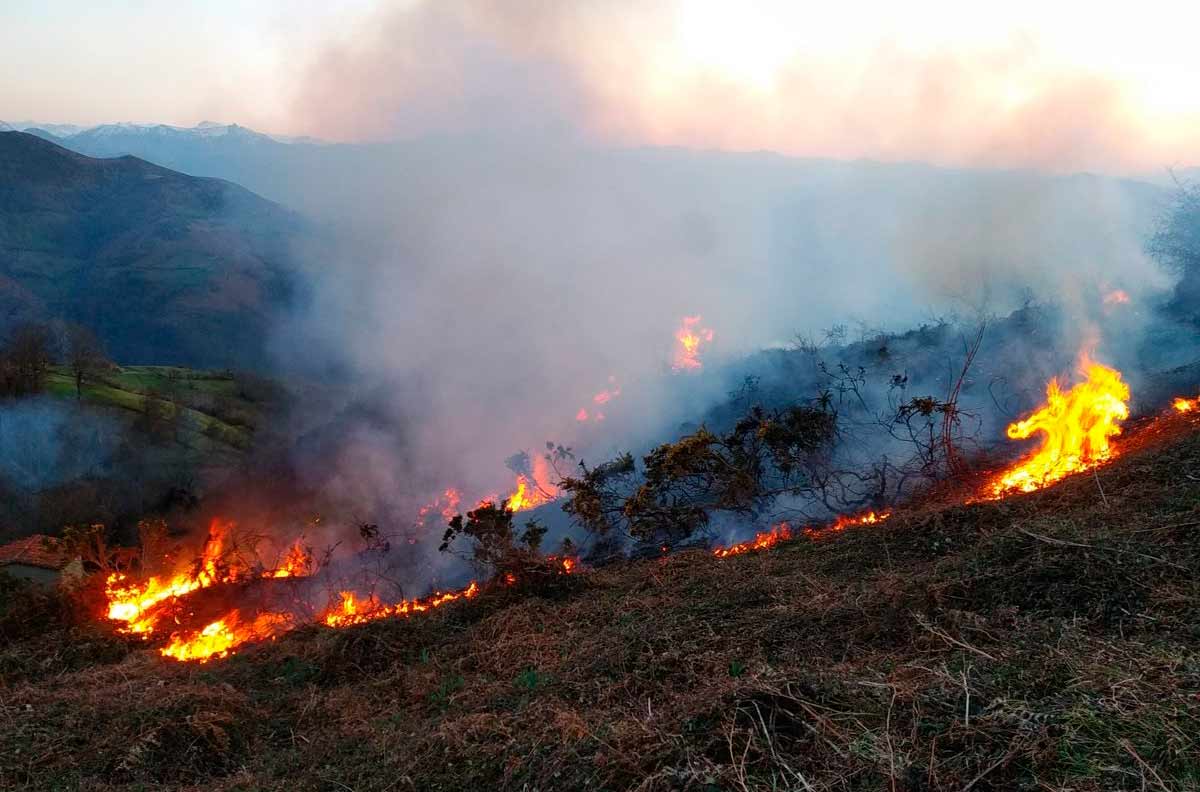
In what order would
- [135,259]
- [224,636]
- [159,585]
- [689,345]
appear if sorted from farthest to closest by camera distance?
[135,259], [689,345], [159,585], [224,636]

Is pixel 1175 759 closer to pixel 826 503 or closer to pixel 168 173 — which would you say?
pixel 826 503

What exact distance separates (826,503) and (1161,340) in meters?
9.14

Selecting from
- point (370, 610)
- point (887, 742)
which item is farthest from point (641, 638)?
point (370, 610)

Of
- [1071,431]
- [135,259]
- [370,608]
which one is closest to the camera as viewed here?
[370,608]

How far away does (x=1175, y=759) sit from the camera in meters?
2.56

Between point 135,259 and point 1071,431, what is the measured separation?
Result: 72123 mm

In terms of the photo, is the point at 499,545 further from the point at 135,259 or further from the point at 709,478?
the point at 135,259

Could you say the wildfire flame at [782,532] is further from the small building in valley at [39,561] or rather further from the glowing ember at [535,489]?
the small building in valley at [39,561]

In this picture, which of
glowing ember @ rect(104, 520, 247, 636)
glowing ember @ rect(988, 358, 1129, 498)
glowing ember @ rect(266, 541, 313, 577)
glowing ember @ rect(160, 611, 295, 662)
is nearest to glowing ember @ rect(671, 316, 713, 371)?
glowing ember @ rect(988, 358, 1129, 498)

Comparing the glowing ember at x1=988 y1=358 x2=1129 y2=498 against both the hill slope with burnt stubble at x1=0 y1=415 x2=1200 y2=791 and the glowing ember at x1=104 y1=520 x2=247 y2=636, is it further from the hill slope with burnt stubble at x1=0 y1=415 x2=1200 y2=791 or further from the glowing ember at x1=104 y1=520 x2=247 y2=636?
the glowing ember at x1=104 y1=520 x2=247 y2=636

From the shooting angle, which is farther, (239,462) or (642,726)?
(239,462)

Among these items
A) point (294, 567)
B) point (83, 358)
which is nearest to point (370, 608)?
point (294, 567)

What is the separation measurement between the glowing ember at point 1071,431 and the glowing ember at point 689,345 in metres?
9.55

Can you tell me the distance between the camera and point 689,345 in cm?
2122
